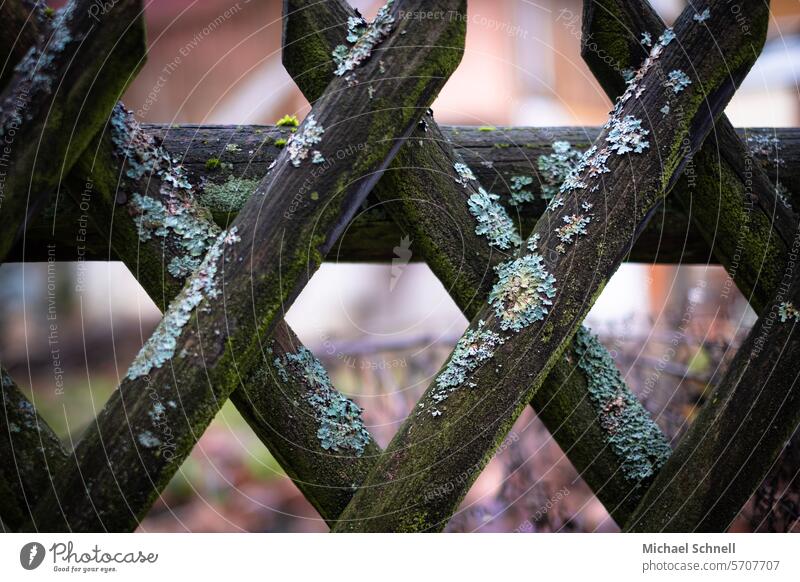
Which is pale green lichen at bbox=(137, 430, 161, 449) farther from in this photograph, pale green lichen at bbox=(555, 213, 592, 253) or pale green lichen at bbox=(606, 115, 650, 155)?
pale green lichen at bbox=(606, 115, 650, 155)

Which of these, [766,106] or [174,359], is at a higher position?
[766,106]

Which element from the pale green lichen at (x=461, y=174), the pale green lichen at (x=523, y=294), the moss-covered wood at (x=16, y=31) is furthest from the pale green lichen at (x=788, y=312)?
the moss-covered wood at (x=16, y=31)

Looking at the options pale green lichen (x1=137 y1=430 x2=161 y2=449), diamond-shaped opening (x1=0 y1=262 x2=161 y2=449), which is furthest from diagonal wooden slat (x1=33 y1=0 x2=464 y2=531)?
diamond-shaped opening (x1=0 y1=262 x2=161 y2=449)

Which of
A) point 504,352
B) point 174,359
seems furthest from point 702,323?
point 174,359

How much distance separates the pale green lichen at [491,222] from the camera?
842 millimetres

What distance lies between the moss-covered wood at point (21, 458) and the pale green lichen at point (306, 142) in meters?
0.49

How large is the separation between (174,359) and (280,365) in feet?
0.49

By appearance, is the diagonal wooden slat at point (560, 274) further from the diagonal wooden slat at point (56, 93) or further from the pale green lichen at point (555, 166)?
the diagonal wooden slat at point (56, 93)

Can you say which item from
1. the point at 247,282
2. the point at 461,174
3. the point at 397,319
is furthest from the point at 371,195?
the point at 397,319

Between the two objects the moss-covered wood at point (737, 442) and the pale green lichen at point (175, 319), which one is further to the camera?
the moss-covered wood at point (737, 442)

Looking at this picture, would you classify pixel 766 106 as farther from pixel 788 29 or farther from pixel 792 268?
pixel 792 268

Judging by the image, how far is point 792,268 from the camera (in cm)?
95

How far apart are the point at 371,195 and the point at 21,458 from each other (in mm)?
572

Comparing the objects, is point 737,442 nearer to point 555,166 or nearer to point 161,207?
point 555,166
